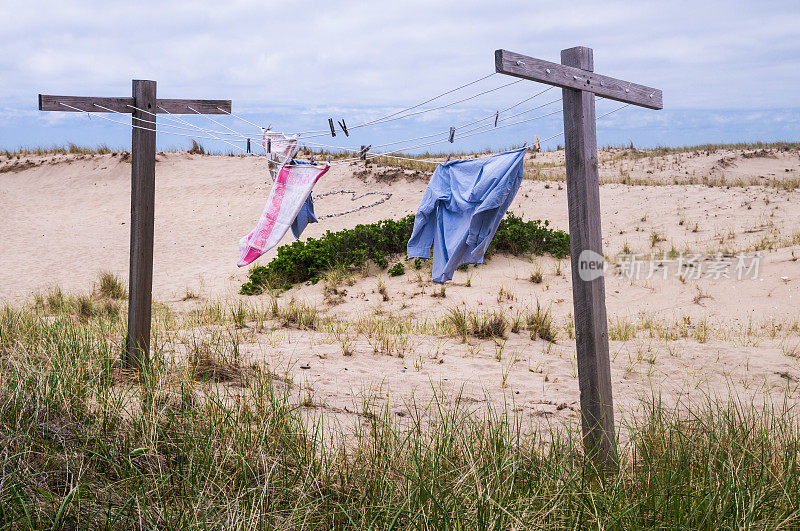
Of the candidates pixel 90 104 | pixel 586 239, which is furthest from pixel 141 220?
pixel 586 239

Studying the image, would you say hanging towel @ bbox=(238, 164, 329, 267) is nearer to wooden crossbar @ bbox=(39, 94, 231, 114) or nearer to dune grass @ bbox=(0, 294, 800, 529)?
wooden crossbar @ bbox=(39, 94, 231, 114)

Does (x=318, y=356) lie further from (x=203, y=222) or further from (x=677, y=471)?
(x=203, y=222)

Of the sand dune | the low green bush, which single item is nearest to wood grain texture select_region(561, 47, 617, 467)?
the sand dune

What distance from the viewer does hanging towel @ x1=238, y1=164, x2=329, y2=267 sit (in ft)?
19.1

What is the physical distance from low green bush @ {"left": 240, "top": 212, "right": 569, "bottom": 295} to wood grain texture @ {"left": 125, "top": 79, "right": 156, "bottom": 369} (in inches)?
235

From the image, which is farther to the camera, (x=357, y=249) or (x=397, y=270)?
(x=357, y=249)

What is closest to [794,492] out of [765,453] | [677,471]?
[765,453]

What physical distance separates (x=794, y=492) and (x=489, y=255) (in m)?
9.45

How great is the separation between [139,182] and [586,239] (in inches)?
149

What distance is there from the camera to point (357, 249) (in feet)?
40.2

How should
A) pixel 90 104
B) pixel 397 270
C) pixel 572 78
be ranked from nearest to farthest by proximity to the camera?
pixel 572 78 → pixel 90 104 → pixel 397 270

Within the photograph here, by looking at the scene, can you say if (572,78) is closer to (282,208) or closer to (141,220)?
(282,208)

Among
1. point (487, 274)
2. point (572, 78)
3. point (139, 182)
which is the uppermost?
point (572, 78)

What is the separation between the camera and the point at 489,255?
490 inches
